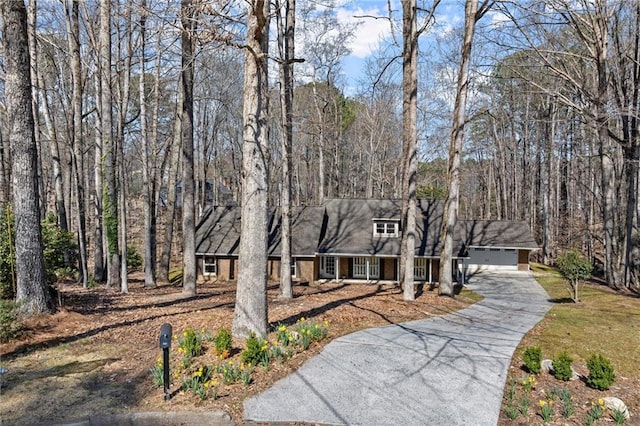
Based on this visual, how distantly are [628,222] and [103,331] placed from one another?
19592mm

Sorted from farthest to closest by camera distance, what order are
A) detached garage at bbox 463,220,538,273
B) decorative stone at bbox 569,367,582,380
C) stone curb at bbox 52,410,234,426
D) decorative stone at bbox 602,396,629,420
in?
detached garage at bbox 463,220,538,273 < decorative stone at bbox 569,367,582,380 < decorative stone at bbox 602,396,629,420 < stone curb at bbox 52,410,234,426

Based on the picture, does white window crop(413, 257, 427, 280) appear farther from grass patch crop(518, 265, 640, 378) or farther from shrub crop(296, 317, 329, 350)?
shrub crop(296, 317, 329, 350)

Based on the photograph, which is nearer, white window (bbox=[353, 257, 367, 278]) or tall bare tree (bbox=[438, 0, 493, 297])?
tall bare tree (bbox=[438, 0, 493, 297])

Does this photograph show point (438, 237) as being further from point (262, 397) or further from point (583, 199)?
point (583, 199)

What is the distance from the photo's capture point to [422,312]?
35.3 ft

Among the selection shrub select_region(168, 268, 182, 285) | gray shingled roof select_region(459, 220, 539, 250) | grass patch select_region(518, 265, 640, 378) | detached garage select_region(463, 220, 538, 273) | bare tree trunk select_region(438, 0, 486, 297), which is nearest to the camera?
grass patch select_region(518, 265, 640, 378)

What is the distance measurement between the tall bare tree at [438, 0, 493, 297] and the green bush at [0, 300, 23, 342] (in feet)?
37.6

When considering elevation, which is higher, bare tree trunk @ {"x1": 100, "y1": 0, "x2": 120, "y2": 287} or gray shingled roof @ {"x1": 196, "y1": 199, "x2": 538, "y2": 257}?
bare tree trunk @ {"x1": 100, "y1": 0, "x2": 120, "y2": 287}

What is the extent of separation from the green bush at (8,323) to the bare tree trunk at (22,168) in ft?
1.73

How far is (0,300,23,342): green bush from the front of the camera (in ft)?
20.9

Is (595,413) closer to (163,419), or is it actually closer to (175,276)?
(163,419)

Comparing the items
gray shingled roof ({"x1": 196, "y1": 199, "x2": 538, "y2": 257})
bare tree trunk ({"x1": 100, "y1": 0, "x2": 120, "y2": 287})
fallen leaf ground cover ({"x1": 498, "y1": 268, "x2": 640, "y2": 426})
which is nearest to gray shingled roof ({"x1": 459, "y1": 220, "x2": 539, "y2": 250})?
gray shingled roof ({"x1": 196, "y1": 199, "x2": 538, "y2": 257})

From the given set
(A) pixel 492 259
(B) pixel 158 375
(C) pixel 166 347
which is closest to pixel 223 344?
(B) pixel 158 375

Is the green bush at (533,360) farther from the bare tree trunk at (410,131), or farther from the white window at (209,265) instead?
the white window at (209,265)
